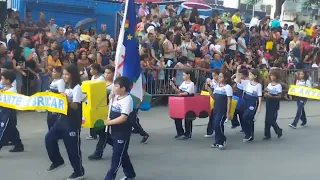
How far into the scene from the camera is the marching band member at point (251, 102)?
34.9 feet

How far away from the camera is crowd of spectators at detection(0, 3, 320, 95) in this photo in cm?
1287

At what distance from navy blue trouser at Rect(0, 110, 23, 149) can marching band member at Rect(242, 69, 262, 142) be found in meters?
4.52

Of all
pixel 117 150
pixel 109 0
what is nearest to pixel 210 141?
pixel 117 150

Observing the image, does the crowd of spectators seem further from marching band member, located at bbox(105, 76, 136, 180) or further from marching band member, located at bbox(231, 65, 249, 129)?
marching band member, located at bbox(105, 76, 136, 180)

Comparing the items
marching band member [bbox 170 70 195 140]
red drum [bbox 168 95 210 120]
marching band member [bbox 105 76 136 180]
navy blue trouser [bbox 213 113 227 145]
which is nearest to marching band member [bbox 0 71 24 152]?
marching band member [bbox 105 76 136 180]

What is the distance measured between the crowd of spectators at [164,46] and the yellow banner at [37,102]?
2.30 m

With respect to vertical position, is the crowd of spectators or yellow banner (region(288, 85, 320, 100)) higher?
the crowd of spectators

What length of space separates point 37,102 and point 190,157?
2.86m

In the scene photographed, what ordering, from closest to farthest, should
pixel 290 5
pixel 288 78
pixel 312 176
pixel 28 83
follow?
1. pixel 312 176
2. pixel 28 83
3. pixel 288 78
4. pixel 290 5

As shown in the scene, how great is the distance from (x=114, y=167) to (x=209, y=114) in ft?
14.1

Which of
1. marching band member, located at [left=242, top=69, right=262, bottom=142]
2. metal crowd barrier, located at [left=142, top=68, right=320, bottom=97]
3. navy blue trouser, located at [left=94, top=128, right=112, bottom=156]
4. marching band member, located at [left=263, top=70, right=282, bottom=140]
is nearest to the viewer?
navy blue trouser, located at [left=94, top=128, right=112, bottom=156]

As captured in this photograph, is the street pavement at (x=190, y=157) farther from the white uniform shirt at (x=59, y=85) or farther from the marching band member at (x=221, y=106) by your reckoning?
the white uniform shirt at (x=59, y=85)

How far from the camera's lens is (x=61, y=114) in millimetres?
7164

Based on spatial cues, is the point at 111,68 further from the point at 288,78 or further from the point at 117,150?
the point at 288,78
